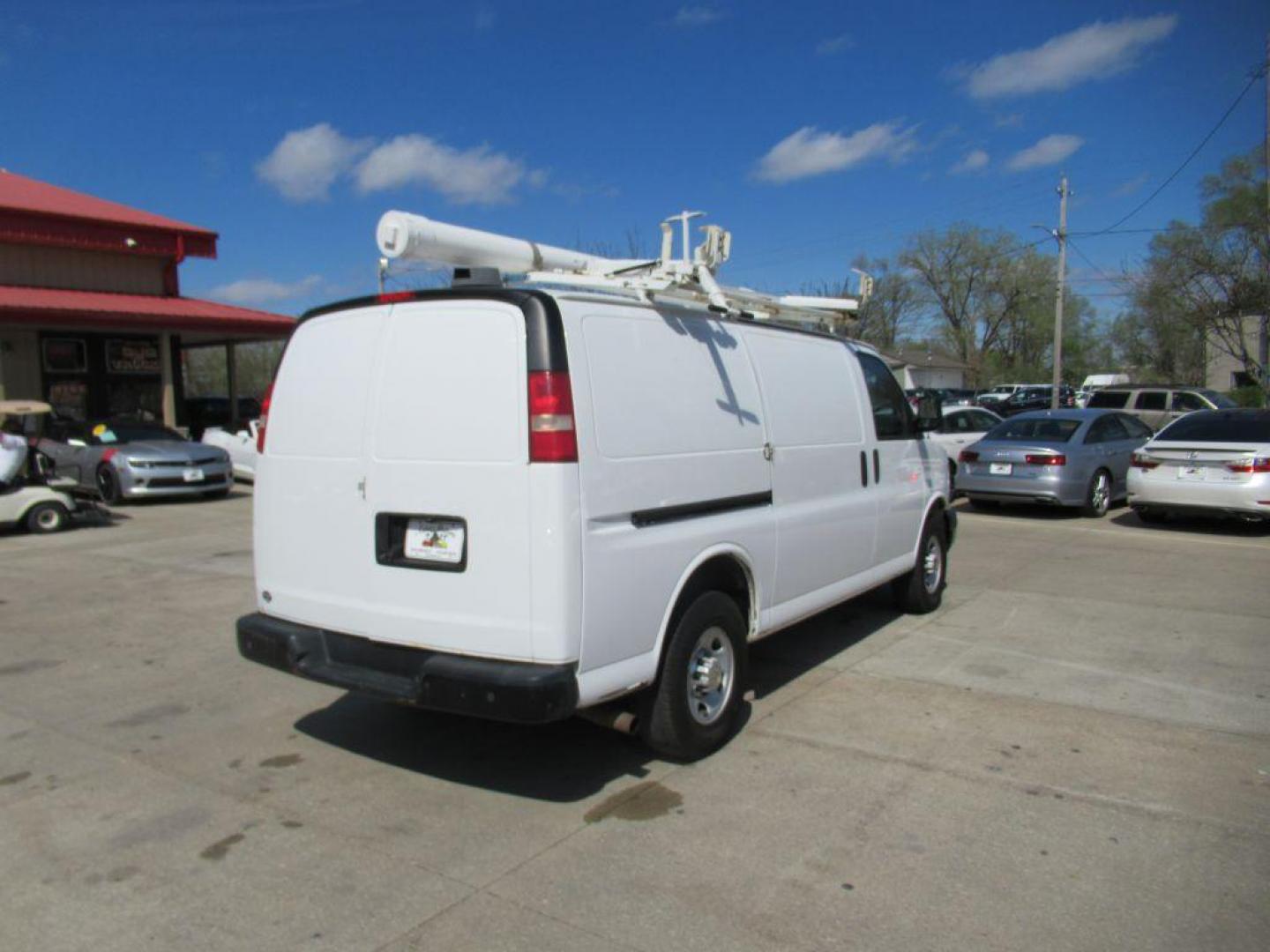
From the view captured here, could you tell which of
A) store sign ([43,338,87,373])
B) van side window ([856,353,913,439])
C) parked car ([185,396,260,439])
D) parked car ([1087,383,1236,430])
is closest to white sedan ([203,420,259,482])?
store sign ([43,338,87,373])

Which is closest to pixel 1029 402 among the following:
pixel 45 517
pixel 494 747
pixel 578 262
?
pixel 45 517

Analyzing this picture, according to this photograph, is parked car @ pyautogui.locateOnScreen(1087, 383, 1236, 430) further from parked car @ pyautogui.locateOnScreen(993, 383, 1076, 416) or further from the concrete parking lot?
parked car @ pyautogui.locateOnScreen(993, 383, 1076, 416)

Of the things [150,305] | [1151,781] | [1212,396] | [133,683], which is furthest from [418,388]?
[1212,396]

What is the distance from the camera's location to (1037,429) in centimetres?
1360

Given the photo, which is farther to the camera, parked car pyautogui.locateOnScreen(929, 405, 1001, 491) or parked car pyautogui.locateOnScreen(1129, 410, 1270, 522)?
parked car pyautogui.locateOnScreen(929, 405, 1001, 491)

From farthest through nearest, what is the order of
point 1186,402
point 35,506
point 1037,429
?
point 1186,402
point 1037,429
point 35,506

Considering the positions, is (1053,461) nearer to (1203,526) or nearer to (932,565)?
(1203,526)

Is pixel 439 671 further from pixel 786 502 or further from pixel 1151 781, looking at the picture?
pixel 1151 781

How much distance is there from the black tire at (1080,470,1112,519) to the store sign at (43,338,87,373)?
2022 centimetres

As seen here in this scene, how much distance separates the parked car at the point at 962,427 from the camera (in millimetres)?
16750

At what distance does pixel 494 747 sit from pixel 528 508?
5.39ft

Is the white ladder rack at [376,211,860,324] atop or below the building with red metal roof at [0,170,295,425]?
below

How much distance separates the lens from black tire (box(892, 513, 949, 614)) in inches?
278

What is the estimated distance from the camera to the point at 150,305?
1992 centimetres
